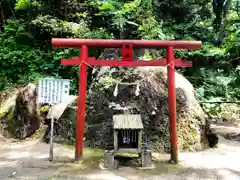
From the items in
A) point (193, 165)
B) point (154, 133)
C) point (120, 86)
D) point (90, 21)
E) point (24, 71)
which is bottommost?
point (193, 165)

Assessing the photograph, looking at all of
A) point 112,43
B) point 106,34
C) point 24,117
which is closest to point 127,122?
point 112,43

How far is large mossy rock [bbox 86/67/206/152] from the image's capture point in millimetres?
6629

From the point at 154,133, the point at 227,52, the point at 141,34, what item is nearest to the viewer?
the point at 154,133

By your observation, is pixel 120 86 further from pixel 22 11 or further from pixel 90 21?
pixel 22 11

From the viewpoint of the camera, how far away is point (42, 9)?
12.4m

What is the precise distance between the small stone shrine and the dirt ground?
256 millimetres

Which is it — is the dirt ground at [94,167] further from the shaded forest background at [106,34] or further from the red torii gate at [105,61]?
the shaded forest background at [106,34]

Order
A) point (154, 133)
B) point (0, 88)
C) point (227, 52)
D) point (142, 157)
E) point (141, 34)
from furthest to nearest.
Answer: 1. point (227, 52)
2. point (141, 34)
3. point (0, 88)
4. point (154, 133)
5. point (142, 157)

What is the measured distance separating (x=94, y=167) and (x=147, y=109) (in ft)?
6.96

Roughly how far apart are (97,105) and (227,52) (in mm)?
8544

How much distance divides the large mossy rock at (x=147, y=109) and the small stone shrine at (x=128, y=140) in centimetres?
112

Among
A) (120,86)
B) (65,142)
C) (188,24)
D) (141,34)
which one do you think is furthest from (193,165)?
(188,24)

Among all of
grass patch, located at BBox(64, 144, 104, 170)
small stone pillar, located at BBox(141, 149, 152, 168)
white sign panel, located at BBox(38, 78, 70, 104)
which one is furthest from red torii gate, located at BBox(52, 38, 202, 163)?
white sign panel, located at BBox(38, 78, 70, 104)

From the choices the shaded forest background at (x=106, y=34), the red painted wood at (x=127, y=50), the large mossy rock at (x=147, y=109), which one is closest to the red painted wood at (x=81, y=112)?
the red painted wood at (x=127, y=50)
